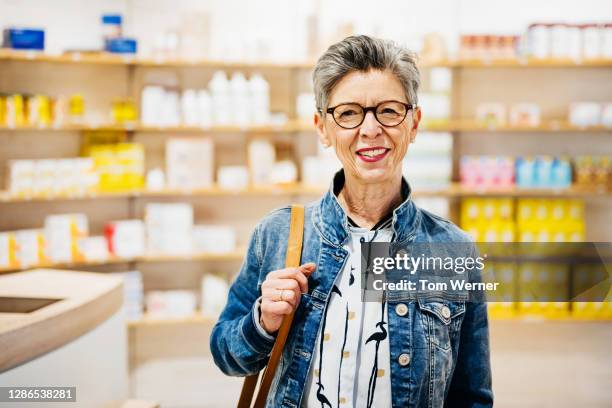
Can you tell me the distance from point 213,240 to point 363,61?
11.9 ft

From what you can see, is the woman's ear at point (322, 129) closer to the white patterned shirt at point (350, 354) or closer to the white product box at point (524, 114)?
the white patterned shirt at point (350, 354)

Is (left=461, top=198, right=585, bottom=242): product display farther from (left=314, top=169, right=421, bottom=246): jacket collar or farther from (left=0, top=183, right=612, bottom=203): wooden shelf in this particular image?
(left=314, top=169, right=421, bottom=246): jacket collar

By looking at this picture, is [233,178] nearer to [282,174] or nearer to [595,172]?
[282,174]

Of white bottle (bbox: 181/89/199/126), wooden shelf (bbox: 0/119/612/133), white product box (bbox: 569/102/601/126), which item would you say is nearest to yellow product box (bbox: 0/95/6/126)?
wooden shelf (bbox: 0/119/612/133)

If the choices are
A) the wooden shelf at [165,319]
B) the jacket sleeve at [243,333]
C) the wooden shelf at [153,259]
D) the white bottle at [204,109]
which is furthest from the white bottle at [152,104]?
the jacket sleeve at [243,333]

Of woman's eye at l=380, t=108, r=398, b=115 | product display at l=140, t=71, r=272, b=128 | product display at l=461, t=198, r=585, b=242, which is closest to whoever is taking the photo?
woman's eye at l=380, t=108, r=398, b=115

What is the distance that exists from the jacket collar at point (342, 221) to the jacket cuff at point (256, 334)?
23cm

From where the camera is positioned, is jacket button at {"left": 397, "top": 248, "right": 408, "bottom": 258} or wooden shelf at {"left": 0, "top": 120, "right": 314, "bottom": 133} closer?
jacket button at {"left": 397, "top": 248, "right": 408, "bottom": 258}

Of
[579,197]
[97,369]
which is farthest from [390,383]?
[579,197]

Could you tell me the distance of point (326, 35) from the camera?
16.5 ft

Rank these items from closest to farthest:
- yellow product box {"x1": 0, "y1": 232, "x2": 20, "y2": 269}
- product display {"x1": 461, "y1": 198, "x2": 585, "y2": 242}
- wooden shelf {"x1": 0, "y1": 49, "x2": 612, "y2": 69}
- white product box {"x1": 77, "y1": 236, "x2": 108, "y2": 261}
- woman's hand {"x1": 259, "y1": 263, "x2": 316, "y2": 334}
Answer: woman's hand {"x1": 259, "y1": 263, "x2": 316, "y2": 334} → yellow product box {"x1": 0, "y1": 232, "x2": 20, "y2": 269} → wooden shelf {"x1": 0, "y1": 49, "x2": 612, "y2": 69} → white product box {"x1": 77, "y1": 236, "x2": 108, "y2": 261} → product display {"x1": 461, "y1": 198, "x2": 585, "y2": 242}

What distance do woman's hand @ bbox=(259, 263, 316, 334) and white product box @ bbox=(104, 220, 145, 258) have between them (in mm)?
3541

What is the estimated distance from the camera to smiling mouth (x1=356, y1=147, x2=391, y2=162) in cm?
139

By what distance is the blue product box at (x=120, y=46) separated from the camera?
4.59 meters
